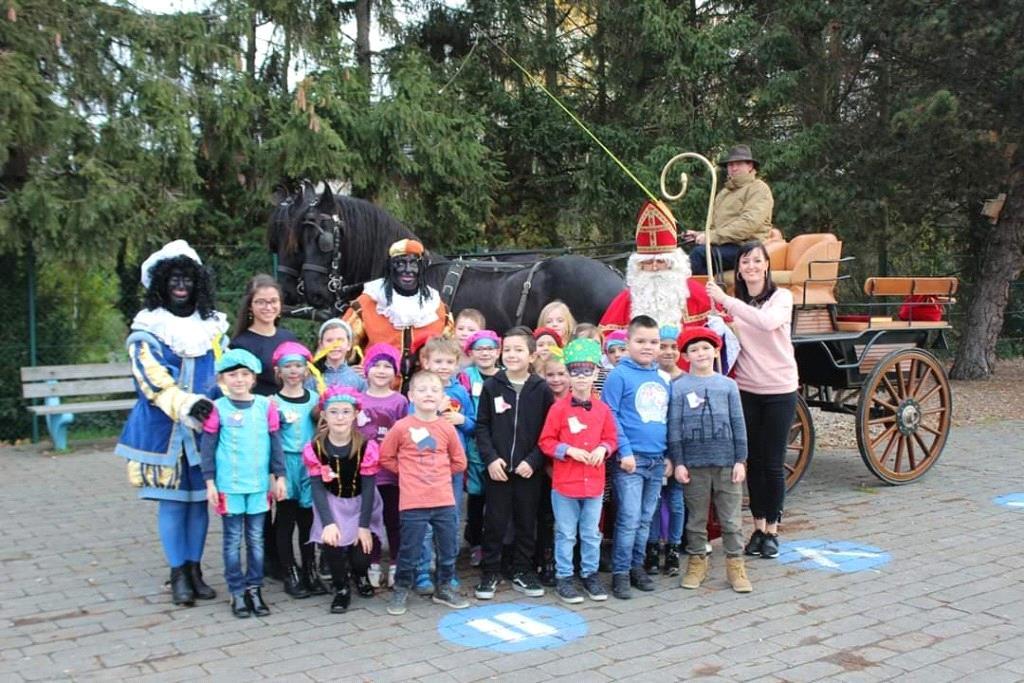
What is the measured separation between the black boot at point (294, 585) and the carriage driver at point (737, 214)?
336 cm

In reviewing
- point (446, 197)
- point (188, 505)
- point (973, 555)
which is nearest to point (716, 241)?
point (973, 555)

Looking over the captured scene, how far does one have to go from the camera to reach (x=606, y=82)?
46.0 ft

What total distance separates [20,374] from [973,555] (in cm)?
875

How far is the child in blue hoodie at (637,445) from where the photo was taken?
4.73 meters

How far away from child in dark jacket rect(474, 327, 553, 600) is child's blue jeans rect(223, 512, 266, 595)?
1105 millimetres

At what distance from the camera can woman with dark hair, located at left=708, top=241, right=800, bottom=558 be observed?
534cm

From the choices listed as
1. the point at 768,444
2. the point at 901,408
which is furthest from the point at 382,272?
the point at 901,408

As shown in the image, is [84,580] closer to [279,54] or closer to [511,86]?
[279,54]

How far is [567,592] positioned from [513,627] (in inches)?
17.7

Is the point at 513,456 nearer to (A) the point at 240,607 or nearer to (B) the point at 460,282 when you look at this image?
(A) the point at 240,607

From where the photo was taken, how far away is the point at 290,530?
191 inches

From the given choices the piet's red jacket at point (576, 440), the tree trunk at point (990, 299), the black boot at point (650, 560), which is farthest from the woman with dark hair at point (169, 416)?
the tree trunk at point (990, 299)

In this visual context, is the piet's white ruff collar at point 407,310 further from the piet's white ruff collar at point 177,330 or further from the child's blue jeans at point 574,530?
the child's blue jeans at point 574,530

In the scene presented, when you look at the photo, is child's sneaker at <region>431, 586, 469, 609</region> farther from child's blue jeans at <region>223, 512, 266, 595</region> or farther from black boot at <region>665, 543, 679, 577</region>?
black boot at <region>665, 543, 679, 577</region>
